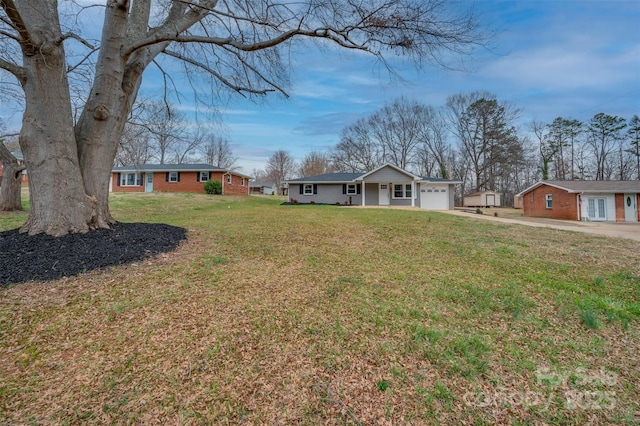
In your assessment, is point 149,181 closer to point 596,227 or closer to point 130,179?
point 130,179

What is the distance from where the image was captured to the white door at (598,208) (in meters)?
19.6

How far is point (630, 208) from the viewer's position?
64.7 ft

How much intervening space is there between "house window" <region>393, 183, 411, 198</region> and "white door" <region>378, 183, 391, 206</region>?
0.63 meters

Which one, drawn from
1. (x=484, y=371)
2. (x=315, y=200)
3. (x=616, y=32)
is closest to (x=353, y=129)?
(x=315, y=200)

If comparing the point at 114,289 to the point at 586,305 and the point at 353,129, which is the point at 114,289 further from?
the point at 353,129

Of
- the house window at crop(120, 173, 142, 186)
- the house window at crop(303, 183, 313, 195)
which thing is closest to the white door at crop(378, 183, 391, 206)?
the house window at crop(303, 183, 313, 195)

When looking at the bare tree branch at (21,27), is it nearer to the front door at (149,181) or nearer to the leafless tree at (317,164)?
the front door at (149,181)

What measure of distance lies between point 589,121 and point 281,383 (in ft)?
158

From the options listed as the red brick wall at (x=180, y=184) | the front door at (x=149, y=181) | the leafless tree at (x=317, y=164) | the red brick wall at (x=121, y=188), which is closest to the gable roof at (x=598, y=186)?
the leafless tree at (x=317, y=164)

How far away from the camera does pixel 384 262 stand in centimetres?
548

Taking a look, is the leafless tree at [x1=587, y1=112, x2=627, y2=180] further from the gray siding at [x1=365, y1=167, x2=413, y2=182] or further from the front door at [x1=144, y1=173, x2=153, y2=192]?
the front door at [x1=144, y1=173, x2=153, y2=192]

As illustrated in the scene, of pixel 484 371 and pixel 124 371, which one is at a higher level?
pixel 124 371

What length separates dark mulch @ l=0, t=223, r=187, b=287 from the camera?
3740mm

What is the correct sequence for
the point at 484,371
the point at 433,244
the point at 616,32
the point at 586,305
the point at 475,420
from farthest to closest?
the point at 433,244, the point at 616,32, the point at 586,305, the point at 484,371, the point at 475,420
